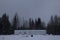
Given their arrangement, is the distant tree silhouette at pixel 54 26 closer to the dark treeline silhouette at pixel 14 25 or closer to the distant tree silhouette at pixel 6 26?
the dark treeline silhouette at pixel 14 25

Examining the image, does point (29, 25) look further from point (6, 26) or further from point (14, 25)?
point (6, 26)

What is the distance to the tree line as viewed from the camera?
1.42 m

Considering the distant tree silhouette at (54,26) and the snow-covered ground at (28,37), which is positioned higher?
the distant tree silhouette at (54,26)

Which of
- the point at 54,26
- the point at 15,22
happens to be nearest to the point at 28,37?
the point at 15,22

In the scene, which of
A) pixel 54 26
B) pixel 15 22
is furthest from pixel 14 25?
pixel 54 26

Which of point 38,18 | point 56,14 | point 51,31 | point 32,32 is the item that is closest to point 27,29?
point 32,32

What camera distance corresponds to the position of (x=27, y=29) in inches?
56.2

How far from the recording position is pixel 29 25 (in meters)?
1.44

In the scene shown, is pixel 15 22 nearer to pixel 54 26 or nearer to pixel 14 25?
pixel 14 25

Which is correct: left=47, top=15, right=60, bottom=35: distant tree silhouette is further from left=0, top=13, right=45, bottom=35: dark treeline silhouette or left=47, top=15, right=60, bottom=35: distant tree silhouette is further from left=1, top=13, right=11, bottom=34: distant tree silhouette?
left=1, top=13, right=11, bottom=34: distant tree silhouette

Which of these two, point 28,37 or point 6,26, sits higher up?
point 6,26

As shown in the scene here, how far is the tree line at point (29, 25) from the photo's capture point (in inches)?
56.1

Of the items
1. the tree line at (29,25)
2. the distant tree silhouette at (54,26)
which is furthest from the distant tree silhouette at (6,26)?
the distant tree silhouette at (54,26)

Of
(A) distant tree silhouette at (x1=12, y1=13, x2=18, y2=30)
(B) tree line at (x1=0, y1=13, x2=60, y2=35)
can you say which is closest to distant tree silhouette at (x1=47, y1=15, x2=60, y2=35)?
(B) tree line at (x1=0, y1=13, x2=60, y2=35)
